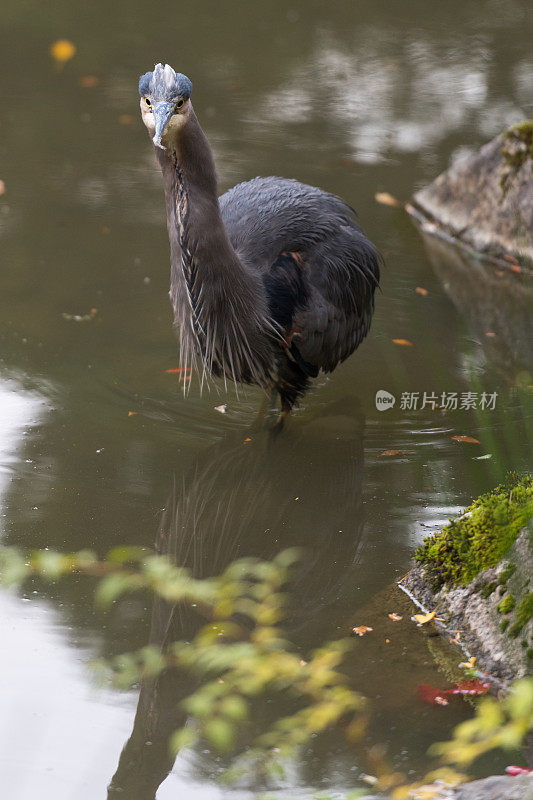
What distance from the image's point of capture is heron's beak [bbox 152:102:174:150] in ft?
13.4

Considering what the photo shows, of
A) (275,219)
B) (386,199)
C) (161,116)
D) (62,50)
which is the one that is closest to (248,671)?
(161,116)

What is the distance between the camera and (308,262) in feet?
17.7

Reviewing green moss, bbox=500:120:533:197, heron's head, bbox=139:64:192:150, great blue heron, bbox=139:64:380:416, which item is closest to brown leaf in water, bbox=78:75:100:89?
green moss, bbox=500:120:533:197

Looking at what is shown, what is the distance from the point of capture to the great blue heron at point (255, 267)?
441 cm

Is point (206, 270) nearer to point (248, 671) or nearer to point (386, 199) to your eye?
point (248, 671)

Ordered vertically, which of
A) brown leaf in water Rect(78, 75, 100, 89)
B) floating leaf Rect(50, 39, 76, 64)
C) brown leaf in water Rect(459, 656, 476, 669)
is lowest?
brown leaf in water Rect(459, 656, 476, 669)

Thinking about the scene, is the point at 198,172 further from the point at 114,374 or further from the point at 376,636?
the point at 376,636

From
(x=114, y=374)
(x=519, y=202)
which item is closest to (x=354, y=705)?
(x=114, y=374)

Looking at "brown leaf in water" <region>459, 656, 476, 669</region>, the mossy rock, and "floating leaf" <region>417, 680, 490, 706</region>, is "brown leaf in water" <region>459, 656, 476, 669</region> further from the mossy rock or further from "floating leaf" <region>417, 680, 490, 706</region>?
the mossy rock

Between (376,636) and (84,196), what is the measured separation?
5.32 meters

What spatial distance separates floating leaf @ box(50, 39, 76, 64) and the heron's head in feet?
22.3

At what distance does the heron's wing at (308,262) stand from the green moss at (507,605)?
6.78ft

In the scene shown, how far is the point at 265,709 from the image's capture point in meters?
3.47

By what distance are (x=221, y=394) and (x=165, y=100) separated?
2092 mm
